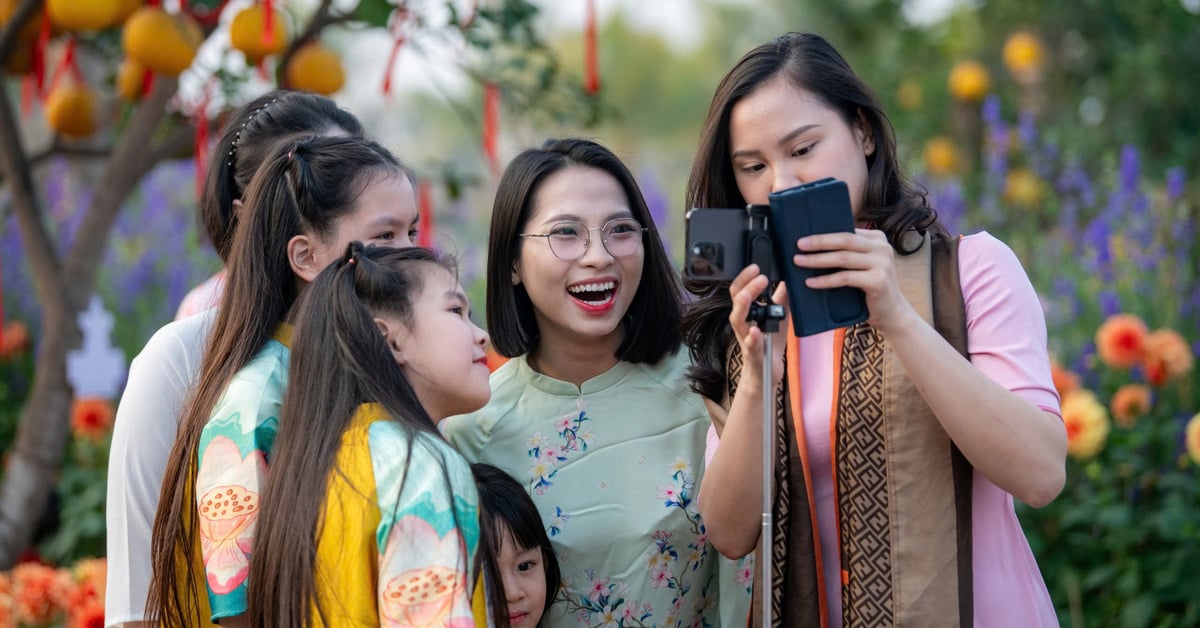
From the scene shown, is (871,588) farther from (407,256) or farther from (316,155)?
(316,155)

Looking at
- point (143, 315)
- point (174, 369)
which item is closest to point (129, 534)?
point (174, 369)

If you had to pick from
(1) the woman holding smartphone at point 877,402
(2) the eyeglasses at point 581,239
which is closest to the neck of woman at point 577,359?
(2) the eyeglasses at point 581,239

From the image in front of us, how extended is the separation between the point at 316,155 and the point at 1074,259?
135 inches

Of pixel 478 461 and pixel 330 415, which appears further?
pixel 478 461

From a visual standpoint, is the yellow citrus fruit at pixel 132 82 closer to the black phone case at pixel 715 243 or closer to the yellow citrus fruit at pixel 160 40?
the yellow citrus fruit at pixel 160 40

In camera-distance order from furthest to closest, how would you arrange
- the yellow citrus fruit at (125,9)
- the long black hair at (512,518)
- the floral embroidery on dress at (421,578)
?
1. the yellow citrus fruit at (125,9)
2. the long black hair at (512,518)
3. the floral embroidery on dress at (421,578)

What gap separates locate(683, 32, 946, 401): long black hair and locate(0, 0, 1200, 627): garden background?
0.42 meters

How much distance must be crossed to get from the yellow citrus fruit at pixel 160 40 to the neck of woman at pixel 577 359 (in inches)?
46.2

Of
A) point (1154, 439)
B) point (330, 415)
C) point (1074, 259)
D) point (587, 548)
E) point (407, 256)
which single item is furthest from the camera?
point (1074, 259)

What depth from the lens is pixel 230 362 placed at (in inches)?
71.8

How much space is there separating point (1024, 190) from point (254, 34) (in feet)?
11.9

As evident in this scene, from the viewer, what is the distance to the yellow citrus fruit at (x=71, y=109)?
128 inches

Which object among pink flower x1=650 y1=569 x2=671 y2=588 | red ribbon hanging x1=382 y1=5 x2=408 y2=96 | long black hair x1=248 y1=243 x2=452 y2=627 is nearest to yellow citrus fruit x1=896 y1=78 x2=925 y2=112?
red ribbon hanging x1=382 y1=5 x2=408 y2=96

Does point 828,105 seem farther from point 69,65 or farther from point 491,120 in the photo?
point 69,65
